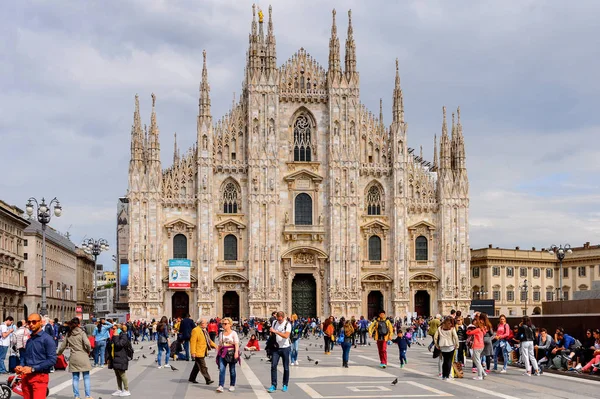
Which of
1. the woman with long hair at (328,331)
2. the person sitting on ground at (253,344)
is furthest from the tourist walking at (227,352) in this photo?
the person sitting on ground at (253,344)

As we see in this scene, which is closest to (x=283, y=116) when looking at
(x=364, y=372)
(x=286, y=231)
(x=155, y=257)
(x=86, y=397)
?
(x=286, y=231)

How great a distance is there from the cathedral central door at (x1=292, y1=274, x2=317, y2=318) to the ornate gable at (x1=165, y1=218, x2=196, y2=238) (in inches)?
336

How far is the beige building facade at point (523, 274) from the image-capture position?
296ft

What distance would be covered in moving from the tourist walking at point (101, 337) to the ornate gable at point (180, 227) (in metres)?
32.3

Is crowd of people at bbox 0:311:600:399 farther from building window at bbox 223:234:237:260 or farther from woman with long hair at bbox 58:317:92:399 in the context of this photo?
building window at bbox 223:234:237:260

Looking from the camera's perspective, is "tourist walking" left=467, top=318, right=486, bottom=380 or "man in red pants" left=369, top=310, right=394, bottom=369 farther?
"man in red pants" left=369, top=310, right=394, bottom=369

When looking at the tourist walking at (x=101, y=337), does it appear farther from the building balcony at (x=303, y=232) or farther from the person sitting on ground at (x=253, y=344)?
the building balcony at (x=303, y=232)

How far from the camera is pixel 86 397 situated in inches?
698

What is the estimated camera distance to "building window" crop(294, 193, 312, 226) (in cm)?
6262

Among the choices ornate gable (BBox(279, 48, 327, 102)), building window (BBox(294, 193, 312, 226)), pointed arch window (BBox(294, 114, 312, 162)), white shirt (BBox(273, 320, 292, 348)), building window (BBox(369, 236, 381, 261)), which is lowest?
white shirt (BBox(273, 320, 292, 348))

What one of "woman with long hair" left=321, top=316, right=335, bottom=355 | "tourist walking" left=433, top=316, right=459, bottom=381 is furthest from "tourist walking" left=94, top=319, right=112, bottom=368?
"tourist walking" left=433, top=316, right=459, bottom=381

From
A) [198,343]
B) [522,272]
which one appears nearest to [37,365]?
[198,343]

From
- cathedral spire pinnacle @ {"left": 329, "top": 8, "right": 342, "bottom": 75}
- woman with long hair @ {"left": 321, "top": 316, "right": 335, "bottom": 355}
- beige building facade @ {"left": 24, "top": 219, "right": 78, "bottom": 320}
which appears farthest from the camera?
beige building facade @ {"left": 24, "top": 219, "right": 78, "bottom": 320}

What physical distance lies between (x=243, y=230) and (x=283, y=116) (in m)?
8.93
